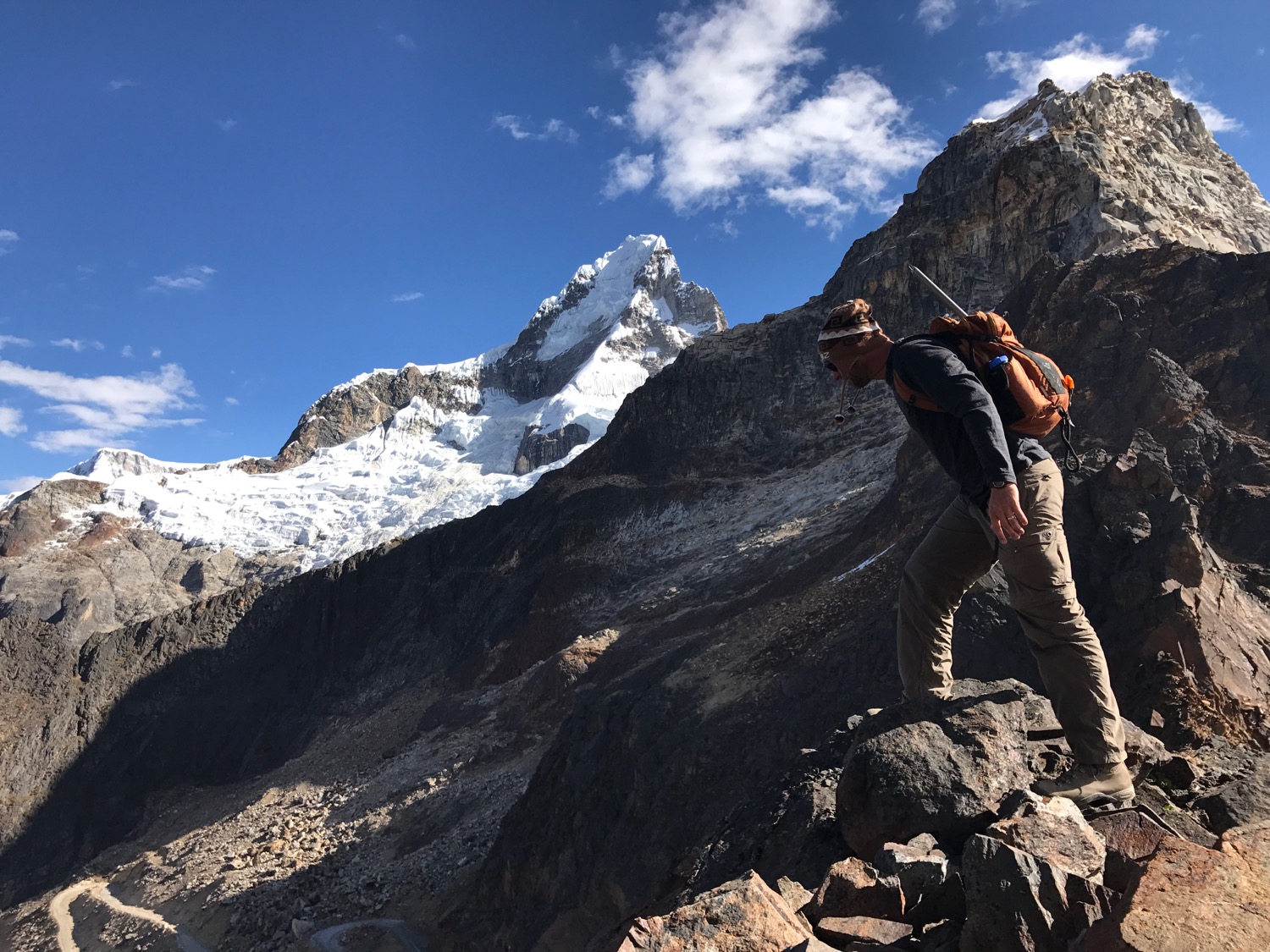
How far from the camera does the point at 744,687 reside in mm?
14148

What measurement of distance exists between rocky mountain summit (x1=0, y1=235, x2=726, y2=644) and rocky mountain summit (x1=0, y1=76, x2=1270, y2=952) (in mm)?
37340

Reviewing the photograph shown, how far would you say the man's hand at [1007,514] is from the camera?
3.41 metres

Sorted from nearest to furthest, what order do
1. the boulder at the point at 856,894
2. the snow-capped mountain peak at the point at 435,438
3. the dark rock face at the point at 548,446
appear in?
the boulder at the point at 856,894 → the snow-capped mountain peak at the point at 435,438 → the dark rock face at the point at 548,446

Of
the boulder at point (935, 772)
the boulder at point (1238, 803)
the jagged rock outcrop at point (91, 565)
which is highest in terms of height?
the jagged rock outcrop at point (91, 565)

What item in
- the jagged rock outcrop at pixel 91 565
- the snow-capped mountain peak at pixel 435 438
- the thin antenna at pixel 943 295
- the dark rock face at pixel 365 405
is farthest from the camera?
the dark rock face at pixel 365 405

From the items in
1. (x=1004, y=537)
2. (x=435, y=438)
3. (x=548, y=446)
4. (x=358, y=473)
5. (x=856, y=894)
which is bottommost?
(x=856, y=894)

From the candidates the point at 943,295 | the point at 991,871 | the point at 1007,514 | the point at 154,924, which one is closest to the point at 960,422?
the point at 1007,514

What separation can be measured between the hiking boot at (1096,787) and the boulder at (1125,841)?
111 mm

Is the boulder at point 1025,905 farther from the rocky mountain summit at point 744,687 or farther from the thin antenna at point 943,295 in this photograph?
the thin antenna at point 943,295

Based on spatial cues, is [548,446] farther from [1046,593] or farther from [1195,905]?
[1195,905]

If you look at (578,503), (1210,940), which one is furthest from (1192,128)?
(1210,940)

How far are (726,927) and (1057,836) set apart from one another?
1261mm

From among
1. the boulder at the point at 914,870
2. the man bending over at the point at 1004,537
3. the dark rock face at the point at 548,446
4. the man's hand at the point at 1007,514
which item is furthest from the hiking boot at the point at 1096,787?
the dark rock face at the point at 548,446

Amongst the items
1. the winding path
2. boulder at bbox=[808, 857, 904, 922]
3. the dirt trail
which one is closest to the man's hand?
boulder at bbox=[808, 857, 904, 922]
